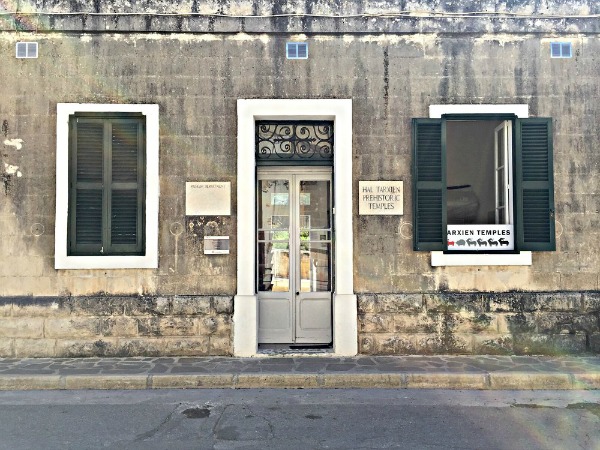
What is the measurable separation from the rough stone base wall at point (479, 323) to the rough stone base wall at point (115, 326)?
216 centimetres

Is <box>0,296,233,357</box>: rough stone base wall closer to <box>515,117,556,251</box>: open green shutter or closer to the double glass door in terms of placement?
the double glass door

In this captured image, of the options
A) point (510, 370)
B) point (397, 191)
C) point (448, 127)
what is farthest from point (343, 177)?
point (510, 370)

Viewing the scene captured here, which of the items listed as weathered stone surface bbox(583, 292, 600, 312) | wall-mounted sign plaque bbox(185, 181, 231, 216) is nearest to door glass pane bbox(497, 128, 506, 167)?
weathered stone surface bbox(583, 292, 600, 312)

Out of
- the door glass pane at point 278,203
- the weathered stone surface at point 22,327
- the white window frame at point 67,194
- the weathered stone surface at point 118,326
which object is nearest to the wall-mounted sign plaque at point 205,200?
the white window frame at point 67,194

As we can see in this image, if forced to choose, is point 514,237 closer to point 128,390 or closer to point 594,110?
point 594,110

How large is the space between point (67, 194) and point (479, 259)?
236 inches

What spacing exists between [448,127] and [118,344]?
18.9 feet

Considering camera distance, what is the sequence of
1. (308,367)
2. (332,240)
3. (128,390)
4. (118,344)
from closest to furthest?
1. (128,390)
2. (308,367)
3. (118,344)
4. (332,240)

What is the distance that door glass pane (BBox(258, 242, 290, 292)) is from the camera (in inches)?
311

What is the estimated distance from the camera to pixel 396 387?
6.39m

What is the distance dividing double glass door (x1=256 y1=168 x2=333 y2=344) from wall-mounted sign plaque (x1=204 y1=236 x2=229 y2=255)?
0.65m

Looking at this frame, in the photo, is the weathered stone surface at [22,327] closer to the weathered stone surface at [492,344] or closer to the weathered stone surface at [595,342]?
the weathered stone surface at [492,344]

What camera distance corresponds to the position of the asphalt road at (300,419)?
186 inches

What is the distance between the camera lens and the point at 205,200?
7.44m
